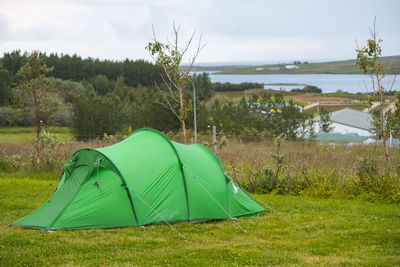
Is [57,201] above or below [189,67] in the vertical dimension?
below

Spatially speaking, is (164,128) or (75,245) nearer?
(75,245)

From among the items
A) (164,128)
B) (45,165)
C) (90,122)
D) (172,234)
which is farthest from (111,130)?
(172,234)

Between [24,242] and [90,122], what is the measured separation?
40.0m

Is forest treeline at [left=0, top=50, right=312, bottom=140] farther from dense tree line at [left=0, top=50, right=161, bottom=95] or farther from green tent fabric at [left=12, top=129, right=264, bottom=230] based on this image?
dense tree line at [left=0, top=50, right=161, bottom=95]

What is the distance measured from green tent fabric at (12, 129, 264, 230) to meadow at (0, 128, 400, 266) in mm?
300

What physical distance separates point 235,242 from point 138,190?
7.73 ft

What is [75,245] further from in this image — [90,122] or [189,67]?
[90,122]

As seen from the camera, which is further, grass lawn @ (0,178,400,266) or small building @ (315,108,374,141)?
small building @ (315,108,374,141)

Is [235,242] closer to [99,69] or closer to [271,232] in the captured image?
[271,232]

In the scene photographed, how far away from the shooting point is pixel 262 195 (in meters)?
13.1

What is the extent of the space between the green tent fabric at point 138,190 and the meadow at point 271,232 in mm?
300

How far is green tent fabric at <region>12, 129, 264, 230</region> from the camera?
9.29 meters

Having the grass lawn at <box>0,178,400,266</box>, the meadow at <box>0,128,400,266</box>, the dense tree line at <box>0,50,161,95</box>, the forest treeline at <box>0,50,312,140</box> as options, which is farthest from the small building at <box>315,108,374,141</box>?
the grass lawn at <box>0,178,400,266</box>

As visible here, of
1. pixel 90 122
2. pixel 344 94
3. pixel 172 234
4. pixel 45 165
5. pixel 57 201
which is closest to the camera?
pixel 172 234
